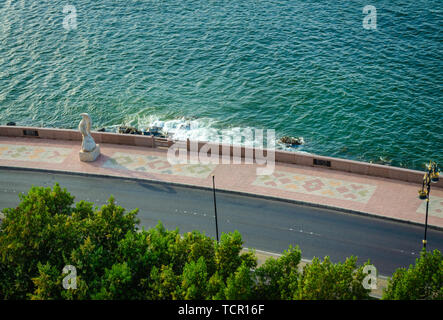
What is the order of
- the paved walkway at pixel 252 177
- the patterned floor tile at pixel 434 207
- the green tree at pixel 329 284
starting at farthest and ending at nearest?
1. the paved walkway at pixel 252 177
2. the patterned floor tile at pixel 434 207
3. the green tree at pixel 329 284

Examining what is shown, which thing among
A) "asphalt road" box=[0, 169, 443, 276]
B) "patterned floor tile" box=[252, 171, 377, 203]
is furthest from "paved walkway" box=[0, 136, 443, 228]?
"asphalt road" box=[0, 169, 443, 276]

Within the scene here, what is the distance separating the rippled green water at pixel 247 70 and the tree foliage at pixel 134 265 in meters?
28.2

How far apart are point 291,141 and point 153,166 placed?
47.2 feet

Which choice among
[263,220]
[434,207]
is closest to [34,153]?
[263,220]

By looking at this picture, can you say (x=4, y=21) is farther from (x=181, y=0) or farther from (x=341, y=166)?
(x=341, y=166)

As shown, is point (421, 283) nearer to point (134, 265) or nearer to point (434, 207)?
point (134, 265)

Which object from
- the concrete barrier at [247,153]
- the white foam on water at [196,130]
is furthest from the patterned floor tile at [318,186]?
the white foam on water at [196,130]

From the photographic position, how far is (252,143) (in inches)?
2221

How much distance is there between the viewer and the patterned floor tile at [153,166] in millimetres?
47562

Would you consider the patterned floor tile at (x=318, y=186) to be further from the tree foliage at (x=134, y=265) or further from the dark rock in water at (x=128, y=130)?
the dark rock in water at (x=128, y=130)

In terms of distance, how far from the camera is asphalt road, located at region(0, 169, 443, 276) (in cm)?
3784

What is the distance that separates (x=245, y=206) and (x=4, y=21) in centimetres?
5978
